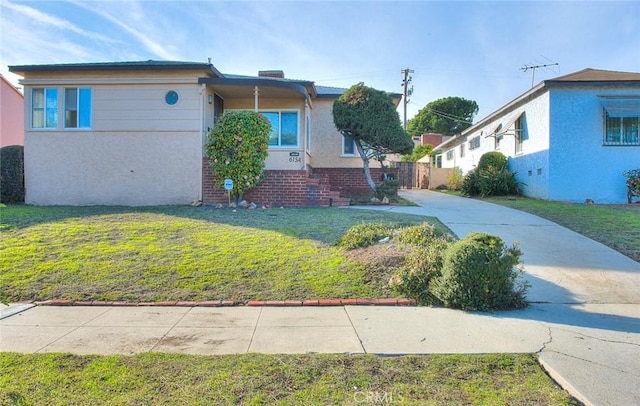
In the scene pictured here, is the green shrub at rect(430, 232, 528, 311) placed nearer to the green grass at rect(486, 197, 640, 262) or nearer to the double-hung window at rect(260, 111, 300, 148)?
the green grass at rect(486, 197, 640, 262)

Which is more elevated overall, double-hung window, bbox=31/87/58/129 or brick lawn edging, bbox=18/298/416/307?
double-hung window, bbox=31/87/58/129

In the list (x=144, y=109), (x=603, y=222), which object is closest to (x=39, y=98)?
(x=144, y=109)

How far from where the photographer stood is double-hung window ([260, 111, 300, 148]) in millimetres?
13703

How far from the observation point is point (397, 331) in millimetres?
4332

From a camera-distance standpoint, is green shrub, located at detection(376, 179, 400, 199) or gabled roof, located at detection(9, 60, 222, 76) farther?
green shrub, located at detection(376, 179, 400, 199)

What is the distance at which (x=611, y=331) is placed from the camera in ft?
14.3

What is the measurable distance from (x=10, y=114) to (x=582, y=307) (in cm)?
2498

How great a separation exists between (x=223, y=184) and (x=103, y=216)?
3.13 m

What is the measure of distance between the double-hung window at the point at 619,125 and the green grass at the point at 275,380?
14.2 m

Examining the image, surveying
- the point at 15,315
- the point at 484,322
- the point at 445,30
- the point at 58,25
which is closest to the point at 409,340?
the point at 484,322

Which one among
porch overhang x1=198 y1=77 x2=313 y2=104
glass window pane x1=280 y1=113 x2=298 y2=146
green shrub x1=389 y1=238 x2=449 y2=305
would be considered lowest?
green shrub x1=389 y1=238 x2=449 y2=305

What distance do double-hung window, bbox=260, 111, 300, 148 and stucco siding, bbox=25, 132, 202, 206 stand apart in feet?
8.82

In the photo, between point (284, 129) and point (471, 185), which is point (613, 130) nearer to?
point (471, 185)

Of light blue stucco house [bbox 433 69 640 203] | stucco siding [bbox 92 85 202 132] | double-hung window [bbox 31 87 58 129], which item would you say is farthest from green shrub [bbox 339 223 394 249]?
double-hung window [bbox 31 87 58 129]
